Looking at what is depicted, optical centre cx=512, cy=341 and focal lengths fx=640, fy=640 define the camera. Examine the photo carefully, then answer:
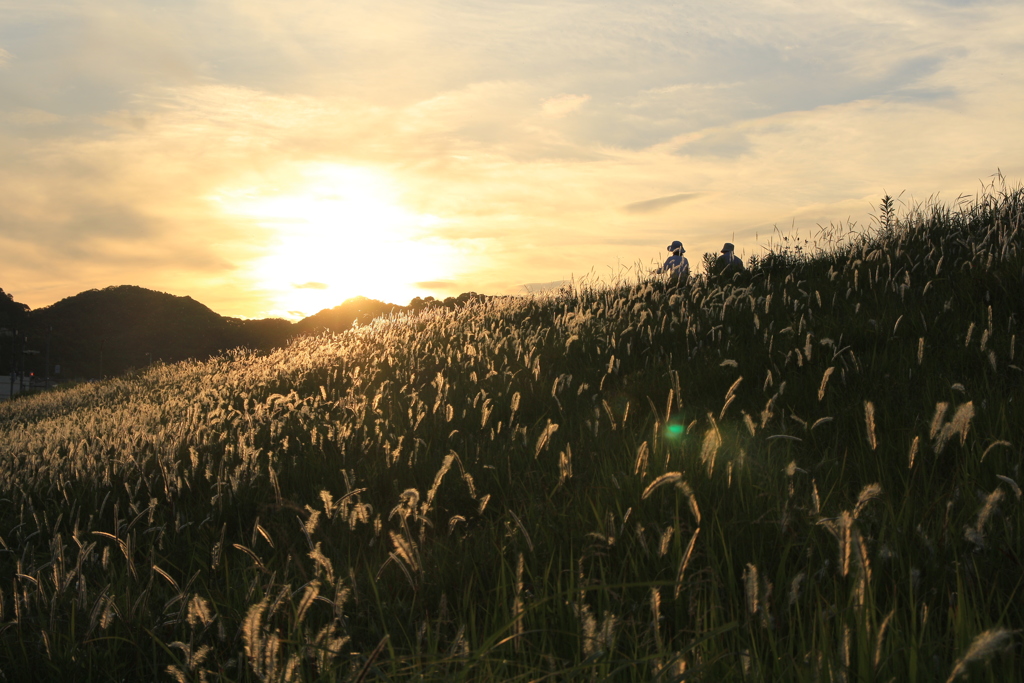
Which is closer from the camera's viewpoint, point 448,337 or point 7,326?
point 448,337

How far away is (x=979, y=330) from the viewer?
14.8 ft

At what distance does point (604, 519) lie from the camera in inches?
100

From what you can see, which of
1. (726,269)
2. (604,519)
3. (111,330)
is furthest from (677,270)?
(111,330)

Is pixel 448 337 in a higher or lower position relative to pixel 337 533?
higher

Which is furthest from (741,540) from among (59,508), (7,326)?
(7,326)

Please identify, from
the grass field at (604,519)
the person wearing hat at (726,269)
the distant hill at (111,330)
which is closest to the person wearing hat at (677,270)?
the person wearing hat at (726,269)

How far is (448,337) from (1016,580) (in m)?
7.91

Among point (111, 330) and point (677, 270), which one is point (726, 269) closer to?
point (677, 270)

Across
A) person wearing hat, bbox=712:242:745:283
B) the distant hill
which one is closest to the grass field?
person wearing hat, bbox=712:242:745:283


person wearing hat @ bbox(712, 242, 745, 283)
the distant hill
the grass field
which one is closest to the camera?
the grass field

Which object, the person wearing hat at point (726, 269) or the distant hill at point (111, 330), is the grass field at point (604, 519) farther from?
the distant hill at point (111, 330)

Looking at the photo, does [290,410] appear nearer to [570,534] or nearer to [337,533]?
[337,533]

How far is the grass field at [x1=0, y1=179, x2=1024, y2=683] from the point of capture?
174 centimetres

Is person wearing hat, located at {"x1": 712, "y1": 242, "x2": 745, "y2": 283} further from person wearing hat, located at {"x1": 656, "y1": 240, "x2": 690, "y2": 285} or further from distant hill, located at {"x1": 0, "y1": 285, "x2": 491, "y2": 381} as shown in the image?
distant hill, located at {"x1": 0, "y1": 285, "x2": 491, "y2": 381}
